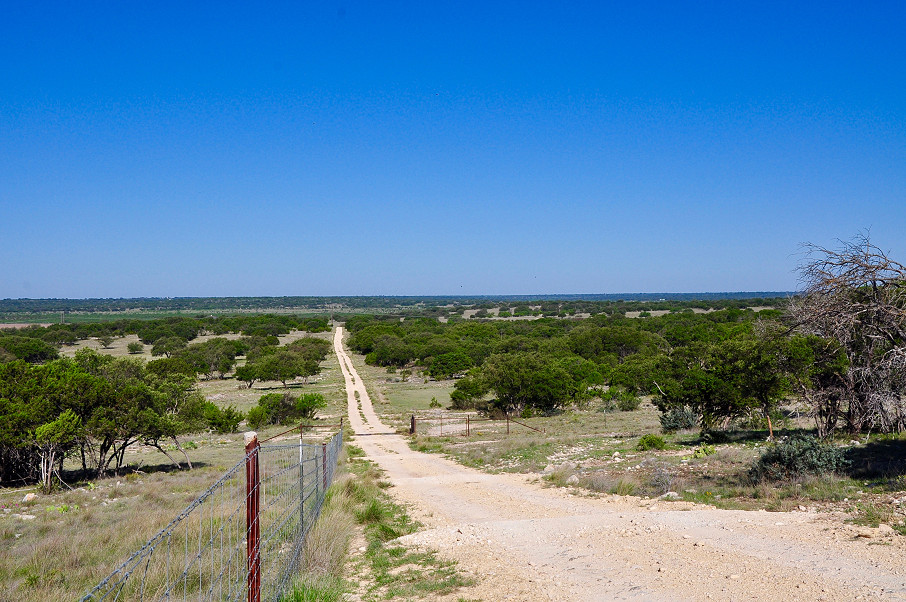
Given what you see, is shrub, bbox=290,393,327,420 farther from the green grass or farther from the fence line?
the green grass

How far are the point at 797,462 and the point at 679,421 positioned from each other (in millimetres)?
12238

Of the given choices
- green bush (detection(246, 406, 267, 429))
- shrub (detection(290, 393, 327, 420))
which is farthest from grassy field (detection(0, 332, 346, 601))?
shrub (detection(290, 393, 327, 420))

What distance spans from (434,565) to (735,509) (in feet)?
18.8

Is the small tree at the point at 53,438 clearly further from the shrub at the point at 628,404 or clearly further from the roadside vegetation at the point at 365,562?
the shrub at the point at 628,404

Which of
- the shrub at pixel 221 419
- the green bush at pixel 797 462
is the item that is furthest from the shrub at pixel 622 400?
the green bush at pixel 797 462

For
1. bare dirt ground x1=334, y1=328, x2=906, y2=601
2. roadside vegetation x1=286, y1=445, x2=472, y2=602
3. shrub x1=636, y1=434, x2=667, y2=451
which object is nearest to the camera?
bare dirt ground x1=334, y1=328, x2=906, y2=601

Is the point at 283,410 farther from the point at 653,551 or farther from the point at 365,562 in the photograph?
the point at 653,551

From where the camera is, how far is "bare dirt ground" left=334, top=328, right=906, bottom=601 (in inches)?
282

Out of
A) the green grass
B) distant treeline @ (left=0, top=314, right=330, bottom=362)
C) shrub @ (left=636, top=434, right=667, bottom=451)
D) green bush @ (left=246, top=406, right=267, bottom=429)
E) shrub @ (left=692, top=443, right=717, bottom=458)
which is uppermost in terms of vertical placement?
the green grass

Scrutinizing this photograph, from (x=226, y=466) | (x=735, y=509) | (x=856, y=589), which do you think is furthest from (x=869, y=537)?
(x=226, y=466)

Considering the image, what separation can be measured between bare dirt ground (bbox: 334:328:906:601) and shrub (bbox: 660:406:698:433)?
39.7 feet

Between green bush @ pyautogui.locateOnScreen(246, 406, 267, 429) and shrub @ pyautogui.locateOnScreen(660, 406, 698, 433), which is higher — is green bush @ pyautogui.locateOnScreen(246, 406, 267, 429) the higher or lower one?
the lower one

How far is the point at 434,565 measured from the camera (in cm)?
914

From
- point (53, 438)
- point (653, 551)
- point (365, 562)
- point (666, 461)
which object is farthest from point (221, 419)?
point (653, 551)
